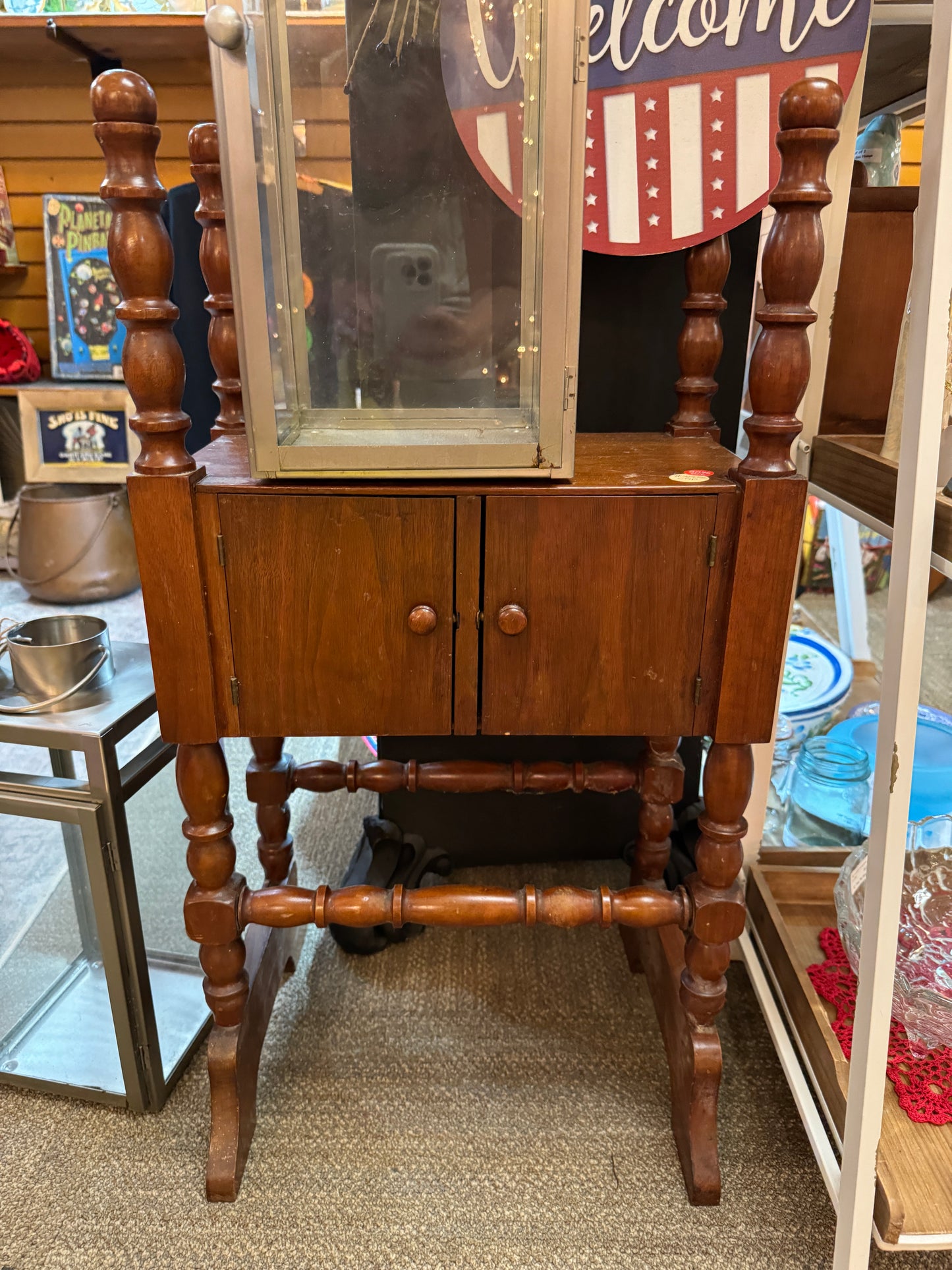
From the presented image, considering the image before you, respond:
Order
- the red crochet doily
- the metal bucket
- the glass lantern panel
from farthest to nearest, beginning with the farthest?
the glass lantern panel → the metal bucket → the red crochet doily

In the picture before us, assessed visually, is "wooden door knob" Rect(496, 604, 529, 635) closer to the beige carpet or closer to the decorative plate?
the beige carpet

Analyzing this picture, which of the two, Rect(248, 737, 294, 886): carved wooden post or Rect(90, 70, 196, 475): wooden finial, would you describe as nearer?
Rect(90, 70, 196, 475): wooden finial

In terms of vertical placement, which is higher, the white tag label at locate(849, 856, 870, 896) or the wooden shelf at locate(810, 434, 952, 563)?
the wooden shelf at locate(810, 434, 952, 563)

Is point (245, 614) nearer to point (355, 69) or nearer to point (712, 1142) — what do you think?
point (355, 69)

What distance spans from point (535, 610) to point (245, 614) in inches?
10.6

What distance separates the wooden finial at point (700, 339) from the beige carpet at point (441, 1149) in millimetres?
Answer: 796

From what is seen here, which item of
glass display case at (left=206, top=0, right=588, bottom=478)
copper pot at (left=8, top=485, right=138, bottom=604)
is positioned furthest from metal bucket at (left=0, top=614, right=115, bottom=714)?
copper pot at (left=8, top=485, right=138, bottom=604)

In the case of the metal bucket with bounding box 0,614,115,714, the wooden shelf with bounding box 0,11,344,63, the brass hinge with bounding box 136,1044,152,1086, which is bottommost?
the brass hinge with bounding box 136,1044,152,1086

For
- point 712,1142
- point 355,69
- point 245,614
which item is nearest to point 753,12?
point 355,69

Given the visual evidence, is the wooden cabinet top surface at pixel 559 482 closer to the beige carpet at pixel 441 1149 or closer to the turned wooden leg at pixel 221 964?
the turned wooden leg at pixel 221 964

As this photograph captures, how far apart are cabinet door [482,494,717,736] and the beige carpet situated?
1.77 ft

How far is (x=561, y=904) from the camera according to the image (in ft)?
3.17

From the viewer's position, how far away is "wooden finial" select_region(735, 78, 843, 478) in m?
0.70

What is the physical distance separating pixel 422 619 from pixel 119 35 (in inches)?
88.0
